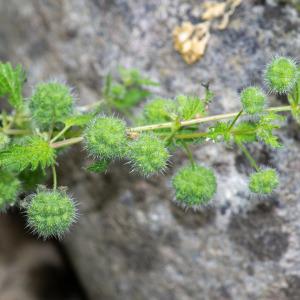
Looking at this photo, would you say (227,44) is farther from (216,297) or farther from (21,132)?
(216,297)

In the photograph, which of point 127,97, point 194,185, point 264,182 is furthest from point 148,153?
point 127,97

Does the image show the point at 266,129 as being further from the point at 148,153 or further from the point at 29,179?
the point at 29,179

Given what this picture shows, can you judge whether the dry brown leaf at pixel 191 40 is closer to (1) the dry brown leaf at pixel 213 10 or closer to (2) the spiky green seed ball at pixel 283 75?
(1) the dry brown leaf at pixel 213 10

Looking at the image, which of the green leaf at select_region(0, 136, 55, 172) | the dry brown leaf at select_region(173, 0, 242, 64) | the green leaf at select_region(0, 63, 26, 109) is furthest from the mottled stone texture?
the green leaf at select_region(0, 136, 55, 172)

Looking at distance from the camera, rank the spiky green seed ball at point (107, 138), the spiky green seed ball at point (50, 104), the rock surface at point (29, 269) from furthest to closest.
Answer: the rock surface at point (29, 269), the spiky green seed ball at point (50, 104), the spiky green seed ball at point (107, 138)

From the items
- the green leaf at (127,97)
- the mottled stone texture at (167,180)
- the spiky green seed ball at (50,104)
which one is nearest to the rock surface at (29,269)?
the mottled stone texture at (167,180)

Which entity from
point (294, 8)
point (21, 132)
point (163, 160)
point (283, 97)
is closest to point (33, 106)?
point (21, 132)
